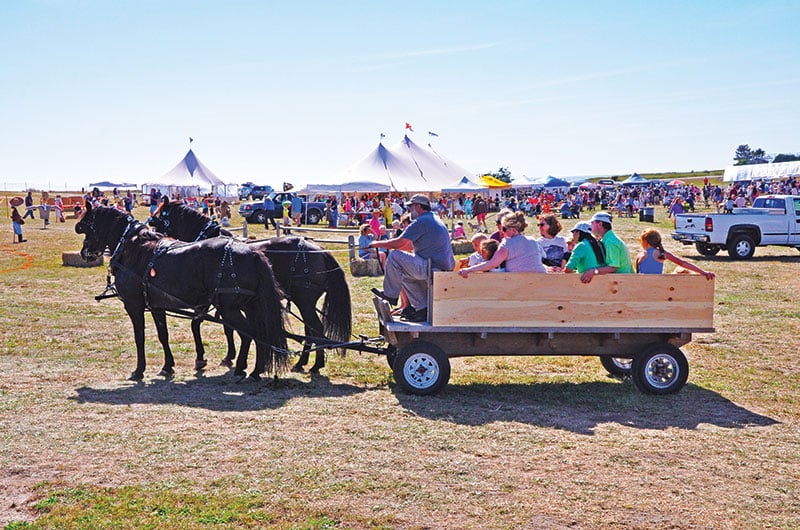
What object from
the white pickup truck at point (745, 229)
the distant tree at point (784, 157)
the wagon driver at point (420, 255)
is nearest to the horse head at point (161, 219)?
the wagon driver at point (420, 255)

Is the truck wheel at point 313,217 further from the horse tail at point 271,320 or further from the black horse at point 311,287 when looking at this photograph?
the horse tail at point 271,320

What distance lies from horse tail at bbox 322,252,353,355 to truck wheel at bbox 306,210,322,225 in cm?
3085

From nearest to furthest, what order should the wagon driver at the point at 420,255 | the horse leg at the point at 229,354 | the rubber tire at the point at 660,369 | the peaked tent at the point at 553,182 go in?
the rubber tire at the point at 660,369 → the wagon driver at the point at 420,255 → the horse leg at the point at 229,354 → the peaked tent at the point at 553,182

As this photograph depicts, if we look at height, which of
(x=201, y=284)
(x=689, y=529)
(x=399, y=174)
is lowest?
(x=689, y=529)

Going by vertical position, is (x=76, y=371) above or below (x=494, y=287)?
below

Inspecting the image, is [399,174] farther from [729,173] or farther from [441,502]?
[729,173]

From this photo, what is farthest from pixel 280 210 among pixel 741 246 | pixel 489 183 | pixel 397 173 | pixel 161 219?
pixel 161 219

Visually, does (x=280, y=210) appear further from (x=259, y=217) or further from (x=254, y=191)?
(x=254, y=191)

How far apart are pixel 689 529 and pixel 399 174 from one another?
33.7 m

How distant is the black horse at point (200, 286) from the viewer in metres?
8.98

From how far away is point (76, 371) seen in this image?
378 inches

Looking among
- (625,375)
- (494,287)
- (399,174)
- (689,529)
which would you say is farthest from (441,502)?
(399,174)

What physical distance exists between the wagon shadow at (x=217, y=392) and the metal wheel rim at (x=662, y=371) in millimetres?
3120

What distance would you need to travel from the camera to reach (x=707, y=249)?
24.4m
